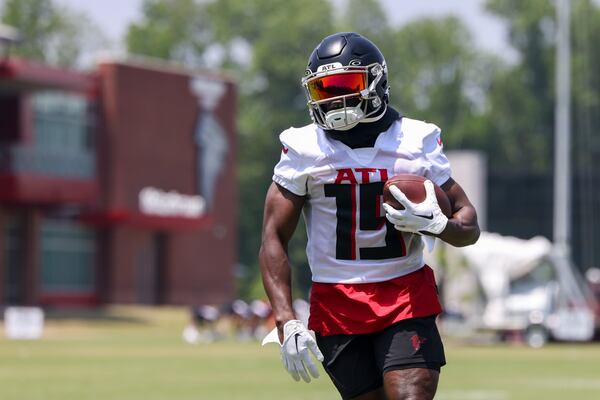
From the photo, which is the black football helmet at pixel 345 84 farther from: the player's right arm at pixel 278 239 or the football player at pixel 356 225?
the player's right arm at pixel 278 239

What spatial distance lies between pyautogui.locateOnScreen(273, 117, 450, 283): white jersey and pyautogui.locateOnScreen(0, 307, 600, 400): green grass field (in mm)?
9629

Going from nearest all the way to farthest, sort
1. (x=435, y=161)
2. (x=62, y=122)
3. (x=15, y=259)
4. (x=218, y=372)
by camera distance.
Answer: (x=435, y=161) → (x=218, y=372) → (x=15, y=259) → (x=62, y=122)

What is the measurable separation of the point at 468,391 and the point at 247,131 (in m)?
81.1

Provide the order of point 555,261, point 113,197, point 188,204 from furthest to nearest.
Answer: point 188,204, point 113,197, point 555,261

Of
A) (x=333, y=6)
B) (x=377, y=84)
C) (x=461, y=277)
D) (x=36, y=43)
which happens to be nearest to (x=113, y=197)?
(x=461, y=277)

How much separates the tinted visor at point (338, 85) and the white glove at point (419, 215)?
0.60 meters

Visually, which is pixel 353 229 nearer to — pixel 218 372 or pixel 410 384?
pixel 410 384

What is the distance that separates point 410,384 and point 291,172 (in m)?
1.23

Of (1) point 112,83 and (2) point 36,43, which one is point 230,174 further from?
(2) point 36,43

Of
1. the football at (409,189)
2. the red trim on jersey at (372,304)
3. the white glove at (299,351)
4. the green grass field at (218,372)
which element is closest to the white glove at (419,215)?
the football at (409,189)

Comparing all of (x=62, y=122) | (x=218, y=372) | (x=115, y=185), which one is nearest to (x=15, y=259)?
(x=115, y=185)

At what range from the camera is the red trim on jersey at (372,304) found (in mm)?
7434

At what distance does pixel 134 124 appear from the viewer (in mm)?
62656

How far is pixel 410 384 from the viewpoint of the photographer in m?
7.24
